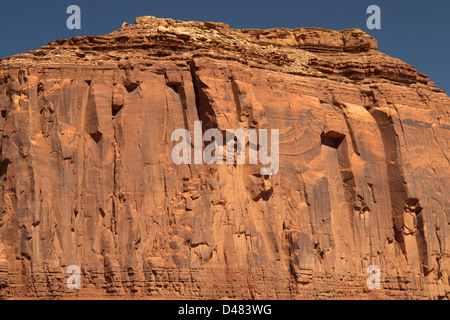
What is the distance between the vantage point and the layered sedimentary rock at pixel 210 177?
1667 inches

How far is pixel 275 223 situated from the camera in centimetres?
4466

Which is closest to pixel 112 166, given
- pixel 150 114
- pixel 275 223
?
pixel 150 114

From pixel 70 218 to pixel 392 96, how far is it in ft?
58.8

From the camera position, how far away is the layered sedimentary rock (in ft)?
139
